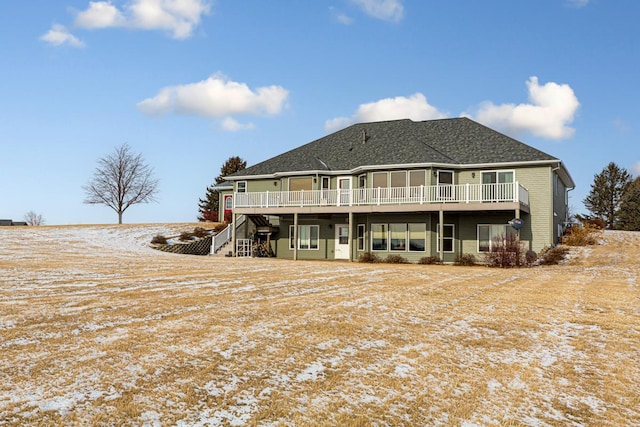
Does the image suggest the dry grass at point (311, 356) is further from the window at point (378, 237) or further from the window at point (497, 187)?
the window at point (378, 237)

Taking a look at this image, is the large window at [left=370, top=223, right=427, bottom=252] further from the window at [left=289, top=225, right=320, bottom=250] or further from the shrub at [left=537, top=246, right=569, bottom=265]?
the shrub at [left=537, top=246, right=569, bottom=265]

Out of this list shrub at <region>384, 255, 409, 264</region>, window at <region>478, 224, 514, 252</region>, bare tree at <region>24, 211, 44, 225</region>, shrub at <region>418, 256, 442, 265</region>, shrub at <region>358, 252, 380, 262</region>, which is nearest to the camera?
shrub at <region>418, 256, 442, 265</region>

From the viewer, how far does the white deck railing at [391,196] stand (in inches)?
876

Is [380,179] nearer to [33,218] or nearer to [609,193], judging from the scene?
[609,193]

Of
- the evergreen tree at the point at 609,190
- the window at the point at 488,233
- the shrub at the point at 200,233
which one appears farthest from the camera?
the evergreen tree at the point at 609,190

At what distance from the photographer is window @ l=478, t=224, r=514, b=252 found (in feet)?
78.5

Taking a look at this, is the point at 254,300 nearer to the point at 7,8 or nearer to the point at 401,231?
the point at 7,8

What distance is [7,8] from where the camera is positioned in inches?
614

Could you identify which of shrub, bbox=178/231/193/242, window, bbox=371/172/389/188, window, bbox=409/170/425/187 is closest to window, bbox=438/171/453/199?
window, bbox=409/170/425/187

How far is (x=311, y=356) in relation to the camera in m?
5.59

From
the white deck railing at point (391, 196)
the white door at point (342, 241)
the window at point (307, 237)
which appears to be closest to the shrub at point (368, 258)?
the white door at point (342, 241)

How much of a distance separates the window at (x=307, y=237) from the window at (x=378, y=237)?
12.3 feet

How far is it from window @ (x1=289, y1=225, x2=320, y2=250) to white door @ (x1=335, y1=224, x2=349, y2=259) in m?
1.29

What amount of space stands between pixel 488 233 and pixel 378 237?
231 inches
